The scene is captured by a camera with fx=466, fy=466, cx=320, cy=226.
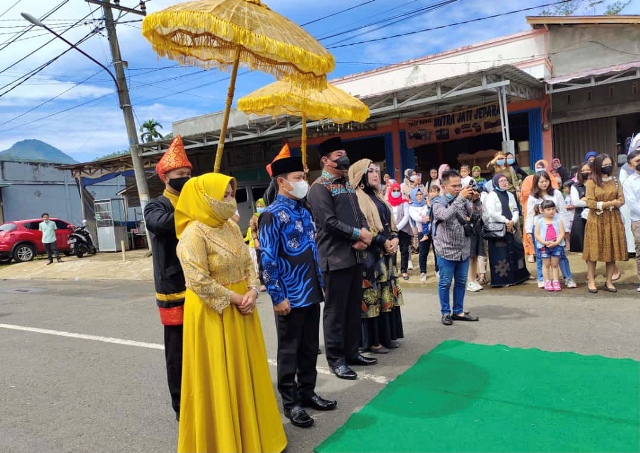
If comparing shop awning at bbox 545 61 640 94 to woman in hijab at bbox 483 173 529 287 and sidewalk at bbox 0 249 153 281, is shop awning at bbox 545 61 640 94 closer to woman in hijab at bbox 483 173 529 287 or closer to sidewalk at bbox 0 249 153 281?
woman in hijab at bbox 483 173 529 287

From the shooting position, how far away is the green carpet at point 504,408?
289 centimetres

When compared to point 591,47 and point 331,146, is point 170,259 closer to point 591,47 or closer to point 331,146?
point 331,146

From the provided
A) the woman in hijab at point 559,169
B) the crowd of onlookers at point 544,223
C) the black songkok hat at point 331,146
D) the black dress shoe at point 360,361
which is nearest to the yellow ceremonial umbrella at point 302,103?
the black songkok hat at point 331,146

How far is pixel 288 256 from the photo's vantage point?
3.32 meters

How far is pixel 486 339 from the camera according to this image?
191 inches

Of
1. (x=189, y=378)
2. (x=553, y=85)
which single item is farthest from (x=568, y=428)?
(x=553, y=85)

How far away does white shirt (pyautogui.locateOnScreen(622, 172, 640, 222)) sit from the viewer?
19.7 ft

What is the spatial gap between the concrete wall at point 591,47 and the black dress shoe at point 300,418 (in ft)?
38.0

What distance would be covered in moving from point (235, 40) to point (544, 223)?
17.5ft

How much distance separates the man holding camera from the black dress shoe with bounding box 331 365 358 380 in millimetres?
1819

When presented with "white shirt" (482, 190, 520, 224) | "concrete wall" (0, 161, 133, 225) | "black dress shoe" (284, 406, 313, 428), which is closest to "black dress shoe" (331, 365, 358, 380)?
"black dress shoe" (284, 406, 313, 428)

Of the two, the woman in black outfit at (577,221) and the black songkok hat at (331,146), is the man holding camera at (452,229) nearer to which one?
the black songkok hat at (331,146)

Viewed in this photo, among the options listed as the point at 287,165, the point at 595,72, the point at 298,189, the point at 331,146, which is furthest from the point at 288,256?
the point at 595,72

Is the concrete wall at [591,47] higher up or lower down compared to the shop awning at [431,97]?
higher up
